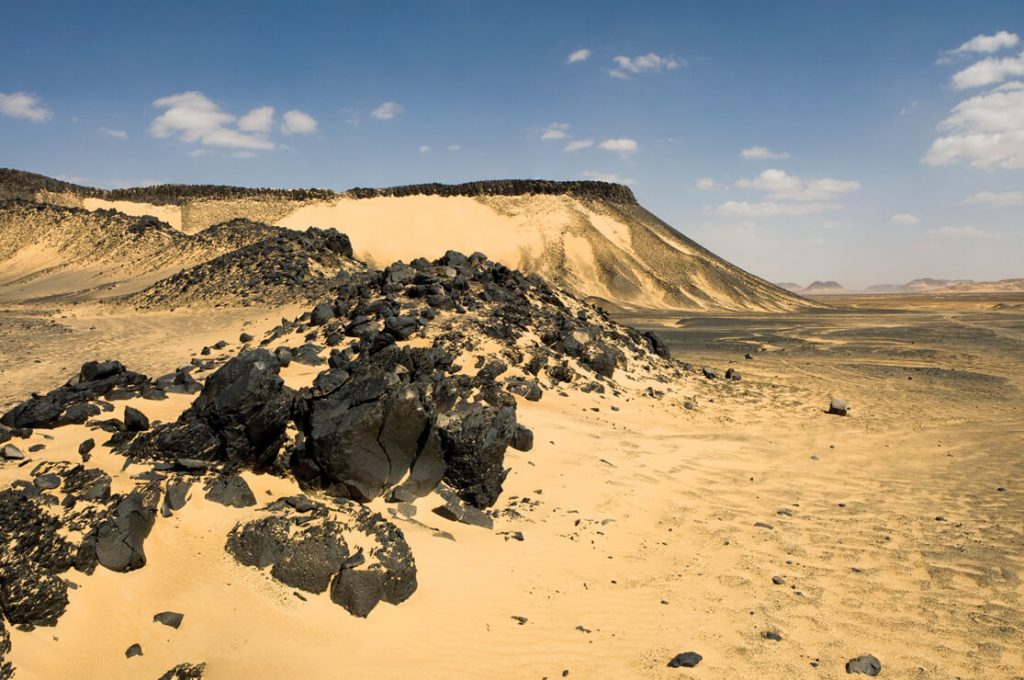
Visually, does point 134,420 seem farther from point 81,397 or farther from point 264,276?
point 264,276

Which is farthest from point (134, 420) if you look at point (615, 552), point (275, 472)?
point (615, 552)

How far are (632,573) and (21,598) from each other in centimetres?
593

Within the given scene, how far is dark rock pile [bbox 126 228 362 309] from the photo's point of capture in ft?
80.7

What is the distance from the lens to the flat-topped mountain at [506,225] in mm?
59000

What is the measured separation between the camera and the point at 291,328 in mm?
17562

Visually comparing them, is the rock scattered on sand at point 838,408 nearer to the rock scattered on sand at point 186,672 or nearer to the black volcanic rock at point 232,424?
the black volcanic rock at point 232,424

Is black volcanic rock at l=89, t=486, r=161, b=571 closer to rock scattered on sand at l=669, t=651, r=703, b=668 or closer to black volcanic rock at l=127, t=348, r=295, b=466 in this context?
black volcanic rock at l=127, t=348, r=295, b=466

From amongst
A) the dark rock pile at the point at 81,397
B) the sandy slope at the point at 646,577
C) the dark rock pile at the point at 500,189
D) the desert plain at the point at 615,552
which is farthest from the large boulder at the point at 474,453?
the dark rock pile at the point at 500,189

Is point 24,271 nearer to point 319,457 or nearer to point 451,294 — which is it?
point 451,294

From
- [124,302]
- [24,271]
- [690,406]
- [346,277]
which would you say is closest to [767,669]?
[690,406]

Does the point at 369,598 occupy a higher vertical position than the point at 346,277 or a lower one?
lower

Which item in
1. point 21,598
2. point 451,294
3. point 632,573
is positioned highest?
point 451,294

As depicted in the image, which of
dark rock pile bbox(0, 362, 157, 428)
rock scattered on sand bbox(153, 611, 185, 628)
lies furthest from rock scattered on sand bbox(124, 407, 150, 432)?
→ rock scattered on sand bbox(153, 611, 185, 628)

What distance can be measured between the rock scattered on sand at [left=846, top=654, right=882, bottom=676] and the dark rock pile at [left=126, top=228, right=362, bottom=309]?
20940 mm
